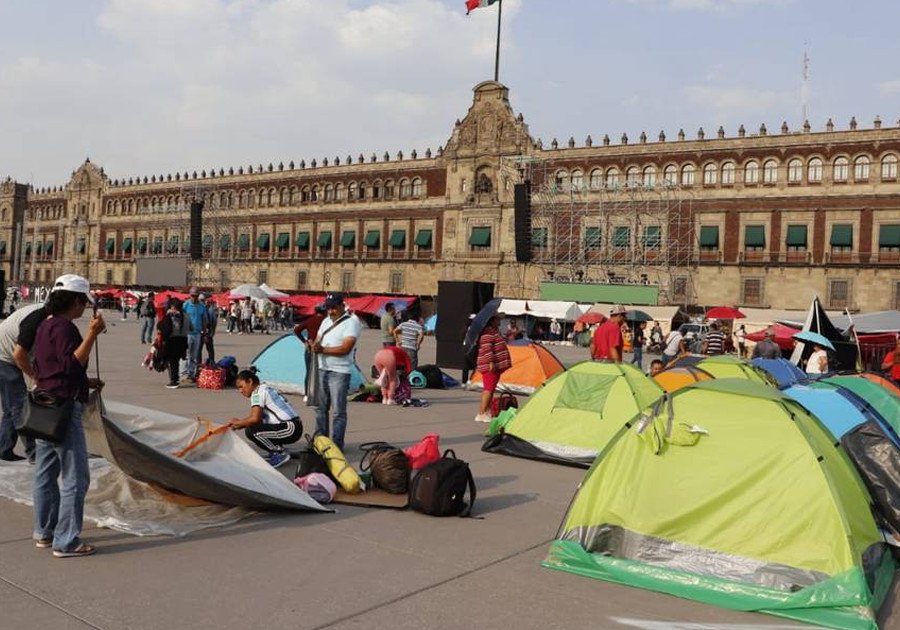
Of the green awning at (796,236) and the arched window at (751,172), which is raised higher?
the arched window at (751,172)

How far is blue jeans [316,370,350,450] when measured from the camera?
26.6ft

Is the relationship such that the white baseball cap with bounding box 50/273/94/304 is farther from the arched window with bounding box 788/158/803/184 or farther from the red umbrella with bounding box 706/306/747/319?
the arched window with bounding box 788/158/803/184

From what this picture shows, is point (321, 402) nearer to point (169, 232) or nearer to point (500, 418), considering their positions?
point (500, 418)

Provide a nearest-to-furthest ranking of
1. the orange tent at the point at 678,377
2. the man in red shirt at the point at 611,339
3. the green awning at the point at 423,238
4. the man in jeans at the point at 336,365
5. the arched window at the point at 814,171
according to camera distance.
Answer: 1. the man in jeans at the point at 336,365
2. the orange tent at the point at 678,377
3. the man in red shirt at the point at 611,339
4. the arched window at the point at 814,171
5. the green awning at the point at 423,238

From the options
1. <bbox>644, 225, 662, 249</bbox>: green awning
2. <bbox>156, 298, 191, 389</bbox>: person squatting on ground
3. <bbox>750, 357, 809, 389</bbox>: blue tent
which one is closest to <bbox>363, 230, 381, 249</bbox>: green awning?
<bbox>644, 225, 662, 249</bbox>: green awning

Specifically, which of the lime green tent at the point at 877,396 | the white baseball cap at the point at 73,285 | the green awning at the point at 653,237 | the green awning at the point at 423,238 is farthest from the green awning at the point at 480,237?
the white baseball cap at the point at 73,285

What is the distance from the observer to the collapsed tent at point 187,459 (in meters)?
5.39

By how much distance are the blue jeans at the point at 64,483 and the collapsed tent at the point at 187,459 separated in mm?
415

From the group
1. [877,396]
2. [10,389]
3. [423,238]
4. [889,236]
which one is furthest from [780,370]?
[423,238]

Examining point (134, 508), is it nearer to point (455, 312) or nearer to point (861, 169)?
point (455, 312)

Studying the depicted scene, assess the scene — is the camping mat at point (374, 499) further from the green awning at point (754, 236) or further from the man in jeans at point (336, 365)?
the green awning at point (754, 236)

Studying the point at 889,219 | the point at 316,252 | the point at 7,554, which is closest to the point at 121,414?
the point at 7,554

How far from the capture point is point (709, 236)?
1743 inches

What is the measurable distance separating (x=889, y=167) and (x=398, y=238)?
29712 mm
